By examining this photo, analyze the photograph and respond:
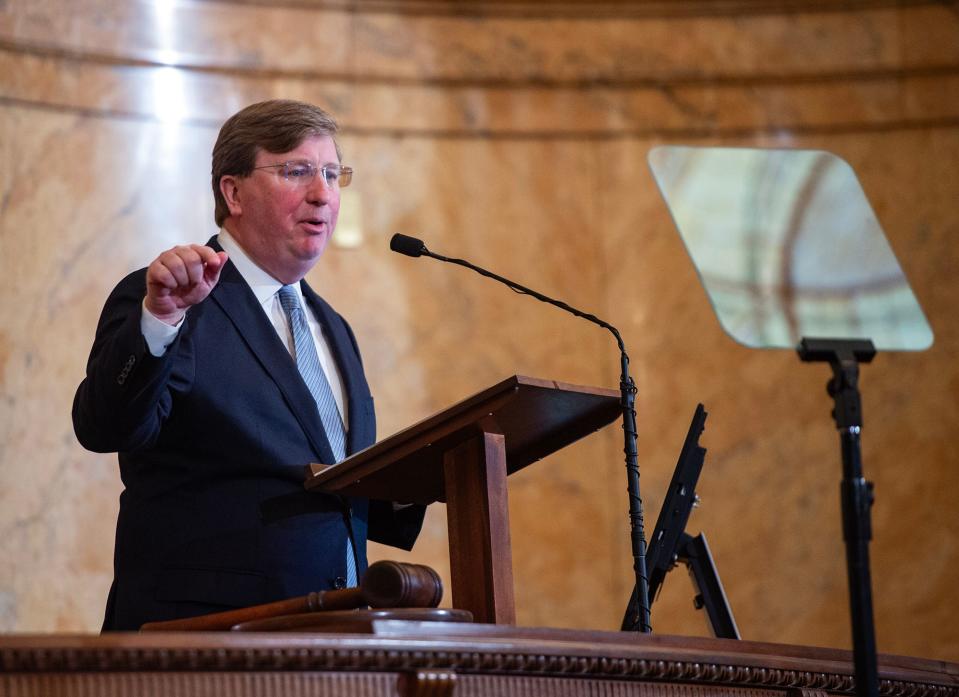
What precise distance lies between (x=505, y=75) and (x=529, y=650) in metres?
3.82

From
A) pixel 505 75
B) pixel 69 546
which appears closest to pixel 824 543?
pixel 505 75

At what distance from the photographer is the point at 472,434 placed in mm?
2434

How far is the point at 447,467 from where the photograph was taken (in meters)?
2.48

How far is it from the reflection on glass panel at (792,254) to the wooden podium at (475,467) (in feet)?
1.15

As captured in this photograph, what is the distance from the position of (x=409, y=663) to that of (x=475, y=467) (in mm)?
559

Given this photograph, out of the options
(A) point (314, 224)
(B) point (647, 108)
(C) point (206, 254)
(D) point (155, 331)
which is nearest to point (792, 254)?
(C) point (206, 254)

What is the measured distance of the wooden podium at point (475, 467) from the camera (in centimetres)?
235

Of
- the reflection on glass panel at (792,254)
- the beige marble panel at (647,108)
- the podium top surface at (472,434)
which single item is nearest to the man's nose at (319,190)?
the podium top surface at (472,434)

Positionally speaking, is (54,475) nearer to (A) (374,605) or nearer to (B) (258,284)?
(B) (258,284)

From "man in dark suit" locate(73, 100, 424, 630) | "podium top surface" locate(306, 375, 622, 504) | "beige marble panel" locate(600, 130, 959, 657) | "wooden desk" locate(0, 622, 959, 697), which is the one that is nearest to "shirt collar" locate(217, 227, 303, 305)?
"man in dark suit" locate(73, 100, 424, 630)

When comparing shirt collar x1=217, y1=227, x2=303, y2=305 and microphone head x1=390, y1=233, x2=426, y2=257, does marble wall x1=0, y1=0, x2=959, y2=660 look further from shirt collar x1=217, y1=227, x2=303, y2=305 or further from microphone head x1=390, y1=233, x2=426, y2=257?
microphone head x1=390, y1=233, x2=426, y2=257

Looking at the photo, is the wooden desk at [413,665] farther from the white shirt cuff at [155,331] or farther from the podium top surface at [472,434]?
the white shirt cuff at [155,331]

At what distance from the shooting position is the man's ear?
322cm

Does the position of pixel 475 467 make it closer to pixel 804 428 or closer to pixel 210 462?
pixel 210 462
